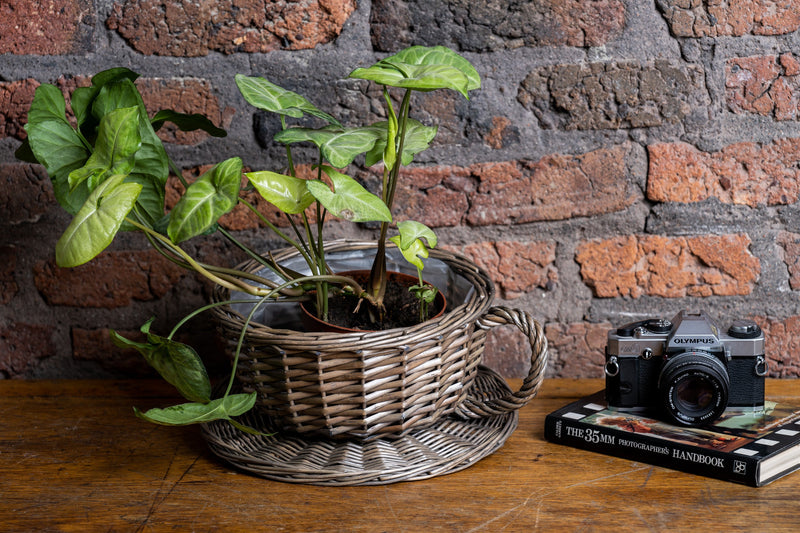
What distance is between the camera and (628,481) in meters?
0.82

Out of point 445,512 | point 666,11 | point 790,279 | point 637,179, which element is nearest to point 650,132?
point 637,179

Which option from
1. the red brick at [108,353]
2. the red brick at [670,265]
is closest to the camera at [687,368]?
the red brick at [670,265]

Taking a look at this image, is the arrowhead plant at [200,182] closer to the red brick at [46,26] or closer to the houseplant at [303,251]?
the houseplant at [303,251]

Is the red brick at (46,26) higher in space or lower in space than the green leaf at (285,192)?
higher

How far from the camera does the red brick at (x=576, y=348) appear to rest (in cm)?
117

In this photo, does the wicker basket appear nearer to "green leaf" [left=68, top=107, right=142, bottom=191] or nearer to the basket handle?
the basket handle

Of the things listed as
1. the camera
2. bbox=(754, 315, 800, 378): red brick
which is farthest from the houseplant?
bbox=(754, 315, 800, 378): red brick

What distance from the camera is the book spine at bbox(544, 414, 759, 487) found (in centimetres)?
80

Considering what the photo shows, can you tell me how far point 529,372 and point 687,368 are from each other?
7.2 inches

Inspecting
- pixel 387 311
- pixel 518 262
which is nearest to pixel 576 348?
pixel 518 262

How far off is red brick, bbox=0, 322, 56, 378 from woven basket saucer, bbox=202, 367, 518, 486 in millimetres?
420

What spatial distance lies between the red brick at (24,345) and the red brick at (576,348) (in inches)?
31.7

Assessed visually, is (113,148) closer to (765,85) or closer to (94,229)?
(94,229)

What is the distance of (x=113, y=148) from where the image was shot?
2.54 ft
